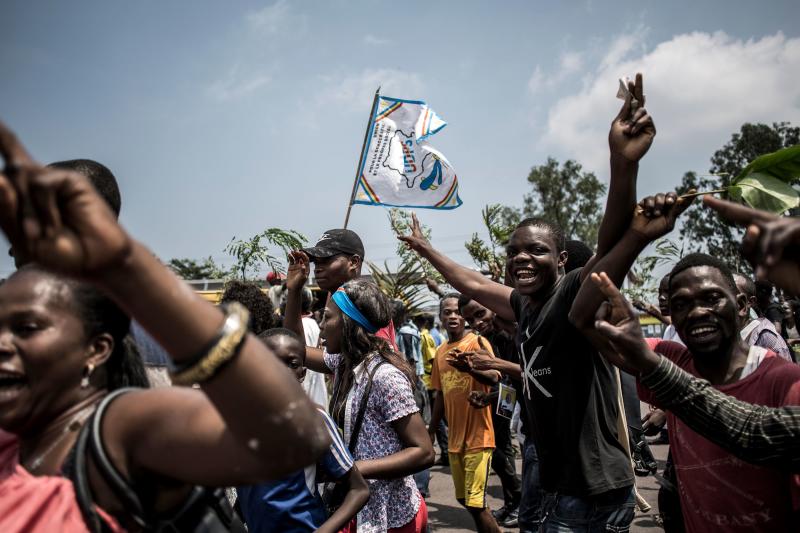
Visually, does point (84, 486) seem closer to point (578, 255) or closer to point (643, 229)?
point (643, 229)

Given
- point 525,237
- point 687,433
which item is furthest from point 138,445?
point 525,237

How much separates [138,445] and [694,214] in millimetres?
35210

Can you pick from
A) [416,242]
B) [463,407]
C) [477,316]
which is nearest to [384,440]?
[416,242]

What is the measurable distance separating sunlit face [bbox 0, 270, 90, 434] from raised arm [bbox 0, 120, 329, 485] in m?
0.18

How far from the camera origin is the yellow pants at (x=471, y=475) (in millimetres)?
5117

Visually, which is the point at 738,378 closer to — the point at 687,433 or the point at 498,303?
the point at 687,433

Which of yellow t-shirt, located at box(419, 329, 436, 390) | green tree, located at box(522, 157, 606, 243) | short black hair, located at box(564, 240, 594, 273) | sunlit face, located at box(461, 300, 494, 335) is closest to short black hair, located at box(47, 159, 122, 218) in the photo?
short black hair, located at box(564, 240, 594, 273)

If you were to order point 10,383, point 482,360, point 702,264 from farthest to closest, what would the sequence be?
point 482,360, point 702,264, point 10,383

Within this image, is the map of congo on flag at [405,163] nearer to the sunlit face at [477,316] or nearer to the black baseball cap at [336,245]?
the sunlit face at [477,316]

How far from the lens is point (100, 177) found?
2.18 m

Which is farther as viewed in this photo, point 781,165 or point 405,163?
point 405,163

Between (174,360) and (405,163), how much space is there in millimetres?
5718

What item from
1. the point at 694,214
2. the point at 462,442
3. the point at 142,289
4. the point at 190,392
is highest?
the point at 694,214

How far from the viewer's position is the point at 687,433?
2410mm
